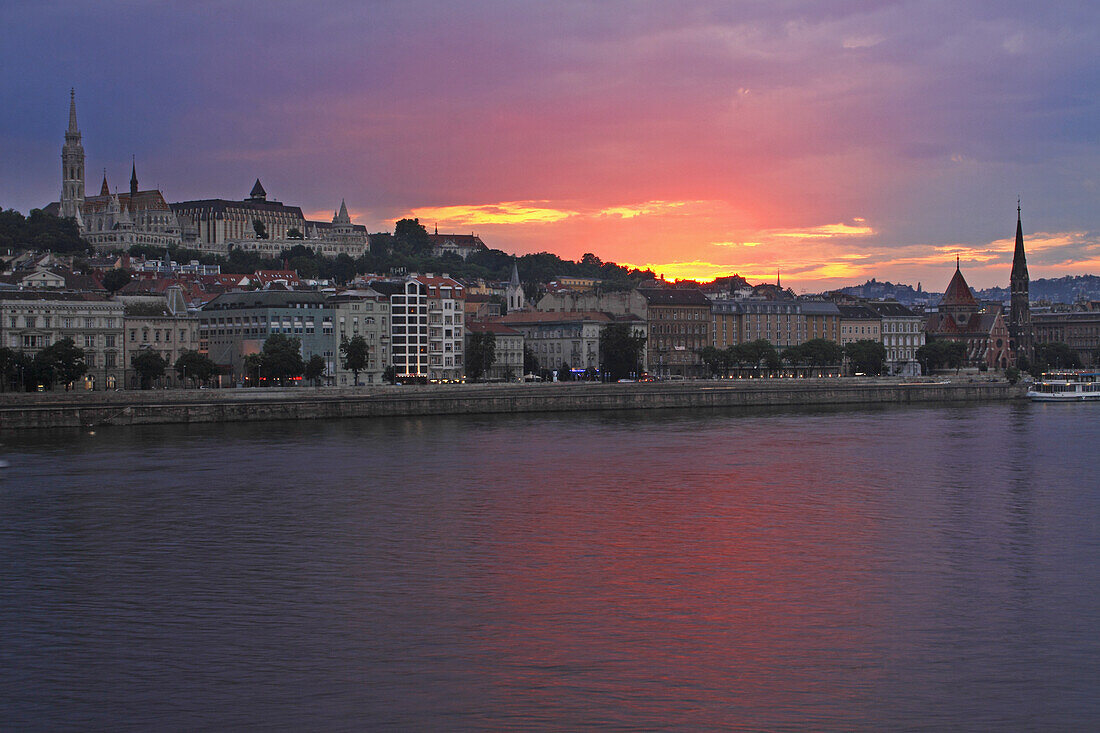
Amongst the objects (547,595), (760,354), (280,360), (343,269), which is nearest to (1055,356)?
(760,354)

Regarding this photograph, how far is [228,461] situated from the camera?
34125mm

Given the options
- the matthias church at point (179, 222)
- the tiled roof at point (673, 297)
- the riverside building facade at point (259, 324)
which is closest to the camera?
the riverside building facade at point (259, 324)

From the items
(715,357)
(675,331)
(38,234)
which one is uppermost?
(38,234)

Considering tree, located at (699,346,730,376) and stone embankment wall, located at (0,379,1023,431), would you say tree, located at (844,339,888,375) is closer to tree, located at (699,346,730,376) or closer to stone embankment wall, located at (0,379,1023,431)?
tree, located at (699,346,730,376)

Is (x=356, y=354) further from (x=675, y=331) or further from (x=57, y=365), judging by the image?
(x=675, y=331)

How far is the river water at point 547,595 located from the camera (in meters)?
12.8

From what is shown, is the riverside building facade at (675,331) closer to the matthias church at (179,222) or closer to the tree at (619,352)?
the tree at (619,352)

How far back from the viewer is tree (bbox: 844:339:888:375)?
88.1 meters

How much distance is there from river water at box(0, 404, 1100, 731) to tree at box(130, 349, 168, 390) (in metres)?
23.1

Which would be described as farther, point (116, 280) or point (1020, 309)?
point (1020, 309)

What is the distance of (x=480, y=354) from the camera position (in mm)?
71688

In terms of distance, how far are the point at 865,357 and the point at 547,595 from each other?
74663 mm

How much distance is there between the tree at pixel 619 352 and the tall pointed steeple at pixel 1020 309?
→ 163 feet

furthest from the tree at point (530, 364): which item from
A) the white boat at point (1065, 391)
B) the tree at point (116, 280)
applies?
the white boat at point (1065, 391)
